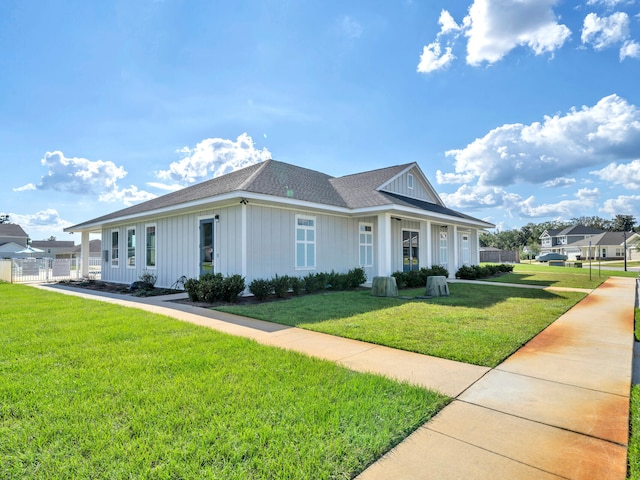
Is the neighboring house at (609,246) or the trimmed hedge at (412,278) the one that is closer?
the trimmed hedge at (412,278)

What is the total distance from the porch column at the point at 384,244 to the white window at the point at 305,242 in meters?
2.59

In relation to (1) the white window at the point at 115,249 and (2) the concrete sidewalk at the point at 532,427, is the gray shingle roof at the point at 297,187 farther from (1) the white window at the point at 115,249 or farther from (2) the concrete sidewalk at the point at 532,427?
(2) the concrete sidewalk at the point at 532,427

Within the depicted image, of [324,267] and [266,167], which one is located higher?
[266,167]

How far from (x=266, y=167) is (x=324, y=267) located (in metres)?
4.57

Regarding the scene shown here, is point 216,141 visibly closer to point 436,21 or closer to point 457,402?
point 436,21

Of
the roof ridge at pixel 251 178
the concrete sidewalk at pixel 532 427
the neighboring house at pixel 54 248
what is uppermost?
the roof ridge at pixel 251 178

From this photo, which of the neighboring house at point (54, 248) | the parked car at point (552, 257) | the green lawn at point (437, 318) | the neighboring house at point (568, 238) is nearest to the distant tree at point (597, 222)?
the neighboring house at point (568, 238)

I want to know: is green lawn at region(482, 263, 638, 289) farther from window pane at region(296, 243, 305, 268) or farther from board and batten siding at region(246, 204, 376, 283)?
window pane at region(296, 243, 305, 268)

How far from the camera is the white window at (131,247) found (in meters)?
14.8

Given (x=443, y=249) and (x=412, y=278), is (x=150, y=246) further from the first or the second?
(x=443, y=249)

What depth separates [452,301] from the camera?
9.18m

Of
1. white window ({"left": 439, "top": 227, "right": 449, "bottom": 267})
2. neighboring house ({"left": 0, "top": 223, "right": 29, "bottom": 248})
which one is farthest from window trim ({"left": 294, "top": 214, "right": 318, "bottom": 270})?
neighboring house ({"left": 0, "top": 223, "right": 29, "bottom": 248})

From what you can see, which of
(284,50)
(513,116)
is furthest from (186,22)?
(513,116)

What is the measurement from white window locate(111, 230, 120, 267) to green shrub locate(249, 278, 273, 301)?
9.84 metres
